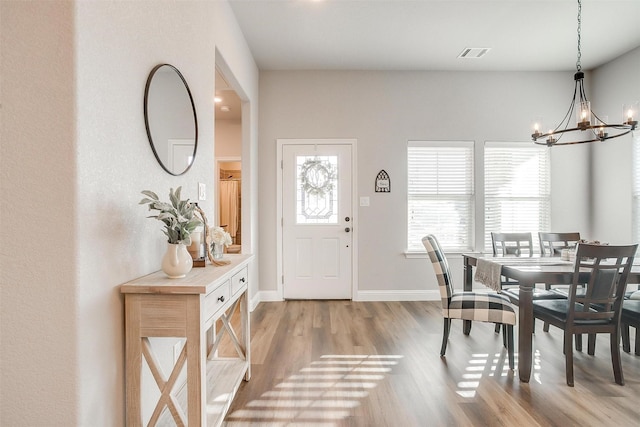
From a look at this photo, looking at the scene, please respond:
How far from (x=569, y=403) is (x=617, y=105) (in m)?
3.87

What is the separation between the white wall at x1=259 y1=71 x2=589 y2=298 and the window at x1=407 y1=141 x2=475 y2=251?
0.15m

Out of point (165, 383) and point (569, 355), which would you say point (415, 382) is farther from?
point (165, 383)

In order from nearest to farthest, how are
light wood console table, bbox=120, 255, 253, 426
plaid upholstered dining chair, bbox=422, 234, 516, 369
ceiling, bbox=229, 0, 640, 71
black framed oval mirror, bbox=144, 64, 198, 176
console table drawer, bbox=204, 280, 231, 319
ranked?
1. light wood console table, bbox=120, 255, 253, 426
2. console table drawer, bbox=204, 280, 231, 319
3. black framed oval mirror, bbox=144, 64, 198, 176
4. plaid upholstered dining chair, bbox=422, 234, 516, 369
5. ceiling, bbox=229, 0, 640, 71

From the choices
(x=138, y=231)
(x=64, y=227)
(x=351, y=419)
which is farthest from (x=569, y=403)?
(x=64, y=227)

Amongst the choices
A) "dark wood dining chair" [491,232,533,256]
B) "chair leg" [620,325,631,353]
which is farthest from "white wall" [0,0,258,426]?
"chair leg" [620,325,631,353]

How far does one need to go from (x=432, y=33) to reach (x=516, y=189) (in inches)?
93.6

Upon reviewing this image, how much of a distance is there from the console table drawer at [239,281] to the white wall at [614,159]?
4.50 meters

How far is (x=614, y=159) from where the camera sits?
4176mm

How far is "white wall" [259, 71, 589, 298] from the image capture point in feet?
14.5

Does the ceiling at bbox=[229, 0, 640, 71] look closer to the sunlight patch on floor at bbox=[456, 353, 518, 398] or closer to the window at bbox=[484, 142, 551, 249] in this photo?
the window at bbox=[484, 142, 551, 249]

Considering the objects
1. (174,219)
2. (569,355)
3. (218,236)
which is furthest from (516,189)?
(174,219)

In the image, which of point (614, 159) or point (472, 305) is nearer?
point (472, 305)

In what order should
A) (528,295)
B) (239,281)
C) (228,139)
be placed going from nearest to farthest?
1. (239,281)
2. (528,295)
3. (228,139)

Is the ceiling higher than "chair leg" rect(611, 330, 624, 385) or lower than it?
higher
